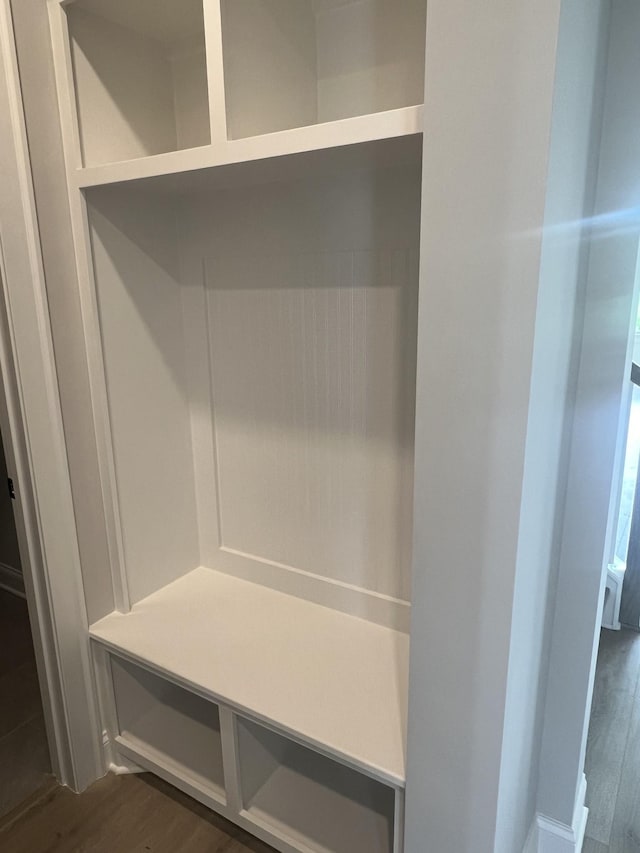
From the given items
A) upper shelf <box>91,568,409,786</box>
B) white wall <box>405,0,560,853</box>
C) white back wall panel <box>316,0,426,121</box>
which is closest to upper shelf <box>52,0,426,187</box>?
white back wall panel <box>316,0,426,121</box>

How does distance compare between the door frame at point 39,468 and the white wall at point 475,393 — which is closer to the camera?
the white wall at point 475,393

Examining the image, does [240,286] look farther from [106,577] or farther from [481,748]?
[481,748]

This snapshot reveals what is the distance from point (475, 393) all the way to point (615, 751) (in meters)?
1.65

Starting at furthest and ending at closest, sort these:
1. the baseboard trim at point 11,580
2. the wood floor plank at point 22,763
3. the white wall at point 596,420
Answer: the baseboard trim at point 11,580 → the wood floor plank at point 22,763 → the white wall at point 596,420

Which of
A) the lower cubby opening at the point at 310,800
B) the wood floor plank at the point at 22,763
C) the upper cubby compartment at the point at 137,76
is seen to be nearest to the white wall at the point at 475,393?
the lower cubby opening at the point at 310,800

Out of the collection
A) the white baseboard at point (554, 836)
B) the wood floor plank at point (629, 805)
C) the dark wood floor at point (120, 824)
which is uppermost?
the white baseboard at point (554, 836)

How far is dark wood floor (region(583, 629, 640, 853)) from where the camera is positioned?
1.61 metres

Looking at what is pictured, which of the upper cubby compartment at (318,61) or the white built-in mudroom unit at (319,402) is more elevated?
the upper cubby compartment at (318,61)

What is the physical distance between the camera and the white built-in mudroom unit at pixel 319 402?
91cm

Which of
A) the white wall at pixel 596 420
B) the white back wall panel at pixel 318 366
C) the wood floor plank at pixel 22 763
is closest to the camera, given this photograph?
the white wall at pixel 596 420

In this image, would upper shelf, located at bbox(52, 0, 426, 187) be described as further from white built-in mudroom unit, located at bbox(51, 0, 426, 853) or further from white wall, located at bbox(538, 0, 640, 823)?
white wall, located at bbox(538, 0, 640, 823)

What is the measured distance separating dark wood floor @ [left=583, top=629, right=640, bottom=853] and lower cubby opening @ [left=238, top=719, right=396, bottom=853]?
0.59 metres

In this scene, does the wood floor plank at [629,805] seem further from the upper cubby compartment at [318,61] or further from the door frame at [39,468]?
the upper cubby compartment at [318,61]

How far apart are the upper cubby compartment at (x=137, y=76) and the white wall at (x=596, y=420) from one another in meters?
1.03
